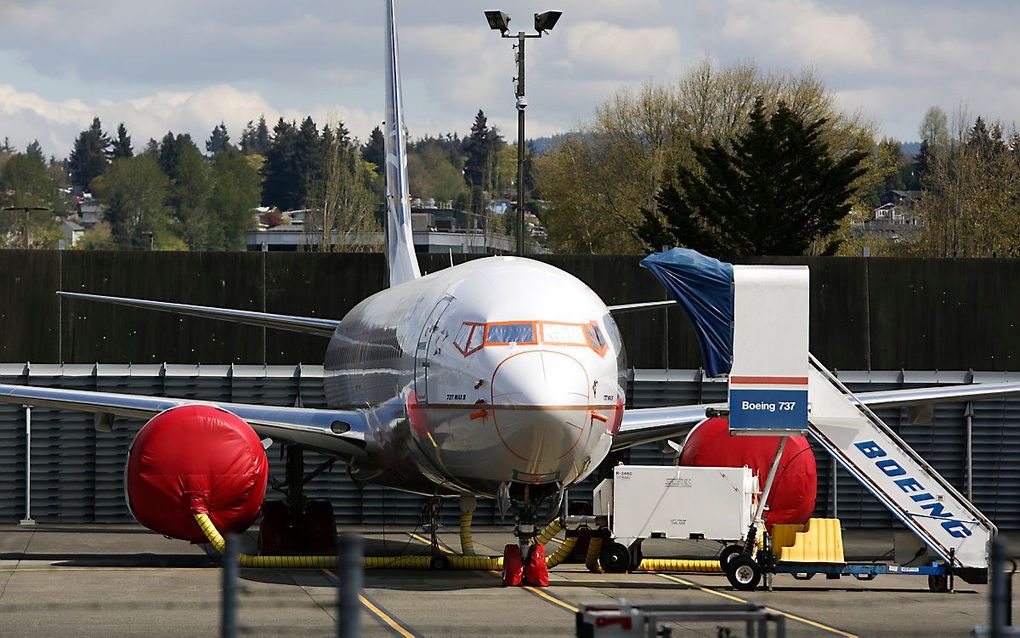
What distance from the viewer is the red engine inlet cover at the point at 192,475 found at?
21.4 meters

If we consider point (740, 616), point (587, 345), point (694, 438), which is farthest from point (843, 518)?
point (740, 616)

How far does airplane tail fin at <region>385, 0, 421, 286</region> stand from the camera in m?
32.0

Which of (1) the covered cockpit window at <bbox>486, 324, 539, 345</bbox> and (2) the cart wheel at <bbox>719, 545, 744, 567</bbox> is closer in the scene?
(1) the covered cockpit window at <bbox>486, 324, 539, 345</bbox>

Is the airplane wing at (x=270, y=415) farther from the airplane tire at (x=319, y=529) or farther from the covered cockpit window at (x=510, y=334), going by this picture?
the covered cockpit window at (x=510, y=334)

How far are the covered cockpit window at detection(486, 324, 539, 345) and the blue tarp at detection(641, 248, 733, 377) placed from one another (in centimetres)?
336

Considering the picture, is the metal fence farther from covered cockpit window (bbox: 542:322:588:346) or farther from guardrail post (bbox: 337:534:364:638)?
guardrail post (bbox: 337:534:364:638)

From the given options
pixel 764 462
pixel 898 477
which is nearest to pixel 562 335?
pixel 898 477

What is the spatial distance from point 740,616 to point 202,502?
Answer: 12.5 metres

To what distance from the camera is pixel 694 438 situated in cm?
2503

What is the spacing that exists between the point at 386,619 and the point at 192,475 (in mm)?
5339

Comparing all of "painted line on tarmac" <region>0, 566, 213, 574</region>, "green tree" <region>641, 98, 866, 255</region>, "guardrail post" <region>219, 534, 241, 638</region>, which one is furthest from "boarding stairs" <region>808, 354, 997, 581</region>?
"green tree" <region>641, 98, 866, 255</region>

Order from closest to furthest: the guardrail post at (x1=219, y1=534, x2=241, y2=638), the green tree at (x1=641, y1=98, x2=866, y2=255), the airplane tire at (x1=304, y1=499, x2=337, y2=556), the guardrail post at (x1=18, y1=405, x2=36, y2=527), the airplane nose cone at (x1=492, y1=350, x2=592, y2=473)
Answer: the guardrail post at (x1=219, y1=534, x2=241, y2=638) < the airplane nose cone at (x1=492, y1=350, x2=592, y2=473) < the airplane tire at (x1=304, y1=499, x2=337, y2=556) < the guardrail post at (x1=18, y1=405, x2=36, y2=527) < the green tree at (x1=641, y1=98, x2=866, y2=255)

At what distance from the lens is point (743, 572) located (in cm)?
2133

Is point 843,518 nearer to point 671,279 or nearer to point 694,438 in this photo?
point 694,438
